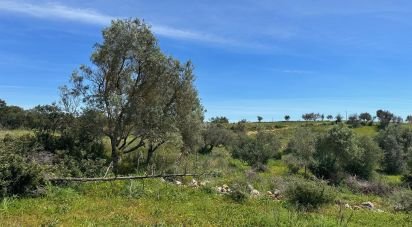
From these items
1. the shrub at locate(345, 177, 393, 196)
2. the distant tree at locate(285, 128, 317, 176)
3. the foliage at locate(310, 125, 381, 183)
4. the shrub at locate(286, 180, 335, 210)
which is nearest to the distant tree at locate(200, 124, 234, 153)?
the distant tree at locate(285, 128, 317, 176)

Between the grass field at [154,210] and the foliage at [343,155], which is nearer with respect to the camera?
the grass field at [154,210]

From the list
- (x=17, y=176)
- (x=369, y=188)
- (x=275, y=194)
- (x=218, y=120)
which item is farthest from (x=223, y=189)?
(x=218, y=120)

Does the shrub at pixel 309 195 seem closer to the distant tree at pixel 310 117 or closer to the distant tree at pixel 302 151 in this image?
the distant tree at pixel 302 151

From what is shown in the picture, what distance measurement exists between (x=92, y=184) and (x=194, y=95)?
14037mm

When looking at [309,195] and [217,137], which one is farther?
[217,137]

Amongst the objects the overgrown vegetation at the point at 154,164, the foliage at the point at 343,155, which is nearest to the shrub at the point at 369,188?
the overgrown vegetation at the point at 154,164

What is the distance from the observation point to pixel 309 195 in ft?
53.5

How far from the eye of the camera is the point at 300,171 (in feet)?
132

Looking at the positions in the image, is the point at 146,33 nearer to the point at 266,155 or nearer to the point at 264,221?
the point at 264,221

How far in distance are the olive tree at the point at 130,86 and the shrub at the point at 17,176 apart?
35.4 ft

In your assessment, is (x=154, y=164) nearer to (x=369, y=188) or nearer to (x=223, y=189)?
(x=223, y=189)

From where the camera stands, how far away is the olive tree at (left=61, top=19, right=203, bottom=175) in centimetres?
2619

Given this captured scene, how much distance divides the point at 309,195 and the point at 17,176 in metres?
10.1

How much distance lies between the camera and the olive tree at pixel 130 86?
2619 cm
